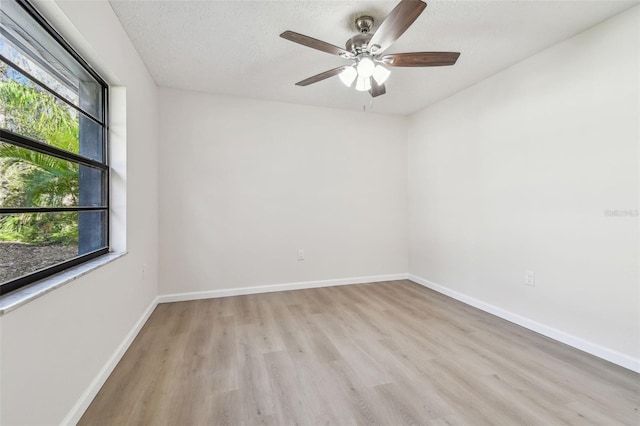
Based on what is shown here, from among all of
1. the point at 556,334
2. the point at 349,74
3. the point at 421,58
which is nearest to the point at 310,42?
the point at 349,74

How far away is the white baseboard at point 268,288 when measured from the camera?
313 cm

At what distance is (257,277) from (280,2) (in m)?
2.75

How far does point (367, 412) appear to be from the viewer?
1455mm

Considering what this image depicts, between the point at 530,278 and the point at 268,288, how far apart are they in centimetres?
272

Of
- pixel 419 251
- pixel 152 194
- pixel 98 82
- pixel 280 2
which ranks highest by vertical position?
pixel 280 2

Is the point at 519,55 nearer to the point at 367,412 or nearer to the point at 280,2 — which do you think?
the point at 280,2

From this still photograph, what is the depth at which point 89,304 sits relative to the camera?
151cm

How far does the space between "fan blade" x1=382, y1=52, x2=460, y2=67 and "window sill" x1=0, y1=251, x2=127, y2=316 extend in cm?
226

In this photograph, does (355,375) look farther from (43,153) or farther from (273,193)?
(273,193)

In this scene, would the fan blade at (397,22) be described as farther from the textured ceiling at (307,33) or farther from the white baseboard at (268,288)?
the white baseboard at (268,288)

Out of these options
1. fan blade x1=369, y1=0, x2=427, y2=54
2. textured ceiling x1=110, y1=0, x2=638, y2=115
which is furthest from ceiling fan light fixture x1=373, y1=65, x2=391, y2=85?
textured ceiling x1=110, y1=0, x2=638, y2=115

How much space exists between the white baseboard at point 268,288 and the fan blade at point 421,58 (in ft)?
8.72

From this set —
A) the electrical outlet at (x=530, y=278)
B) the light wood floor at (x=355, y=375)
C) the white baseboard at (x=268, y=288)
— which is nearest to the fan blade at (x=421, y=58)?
the electrical outlet at (x=530, y=278)

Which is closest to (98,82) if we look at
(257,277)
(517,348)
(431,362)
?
(257,277)
